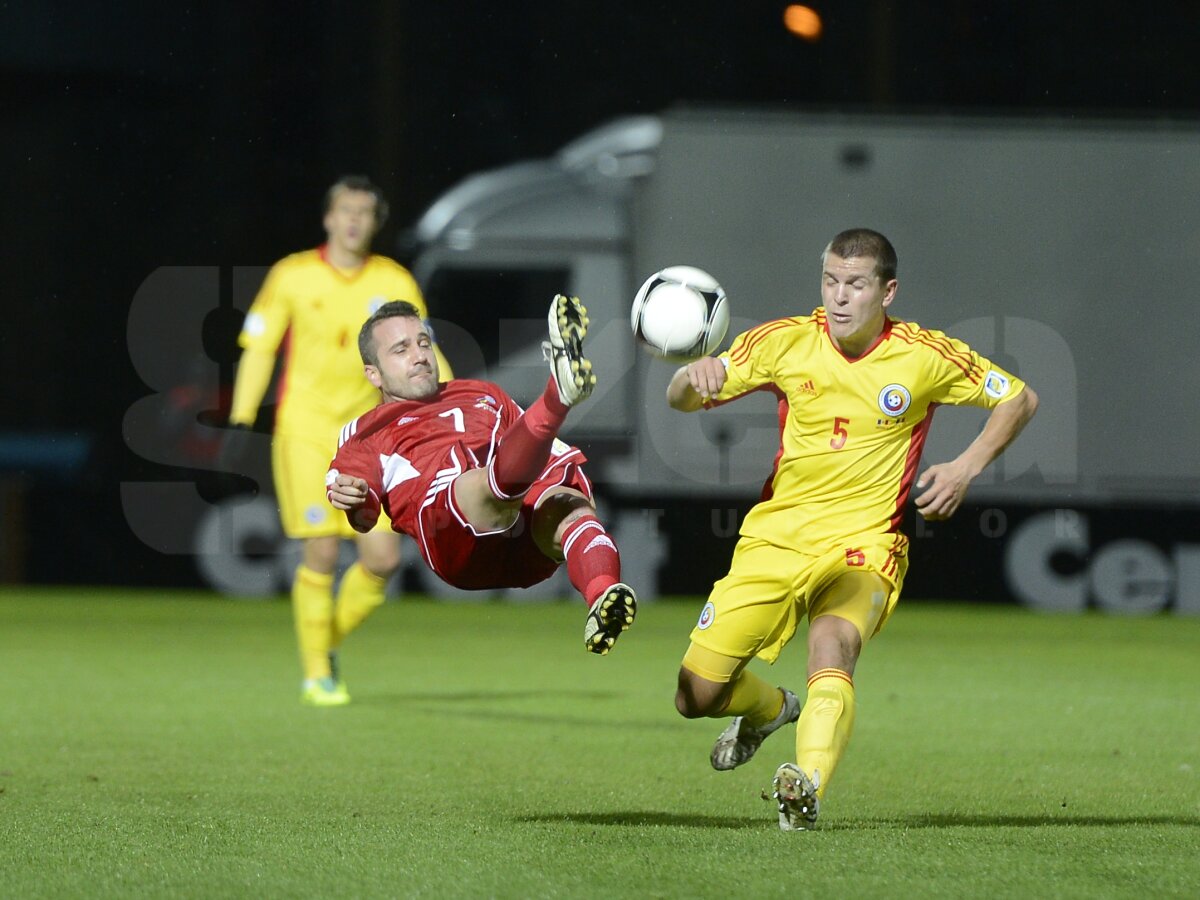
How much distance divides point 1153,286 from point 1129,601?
2.66 meters

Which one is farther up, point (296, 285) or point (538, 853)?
point (296, 285)

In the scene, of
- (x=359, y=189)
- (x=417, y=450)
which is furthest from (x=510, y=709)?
(x=417, y=450)

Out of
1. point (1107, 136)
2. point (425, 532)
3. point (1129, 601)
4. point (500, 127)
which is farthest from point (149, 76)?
point (425, 532)

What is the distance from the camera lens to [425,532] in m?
6.36

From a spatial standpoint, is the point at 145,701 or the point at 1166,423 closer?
the point at 145,701

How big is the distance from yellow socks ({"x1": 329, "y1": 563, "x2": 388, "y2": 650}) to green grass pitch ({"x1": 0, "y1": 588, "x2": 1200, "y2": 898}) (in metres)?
0.46

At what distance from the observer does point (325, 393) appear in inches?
390

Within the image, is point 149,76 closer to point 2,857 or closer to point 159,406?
point 159,406

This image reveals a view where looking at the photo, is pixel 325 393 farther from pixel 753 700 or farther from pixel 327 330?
pixel 753 700

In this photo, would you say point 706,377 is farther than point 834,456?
No

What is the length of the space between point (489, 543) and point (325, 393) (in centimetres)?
376

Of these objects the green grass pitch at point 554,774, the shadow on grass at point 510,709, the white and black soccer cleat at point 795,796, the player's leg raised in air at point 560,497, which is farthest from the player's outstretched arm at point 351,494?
the shadow on grass at point 510,709

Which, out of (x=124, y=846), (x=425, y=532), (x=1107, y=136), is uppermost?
(x=1107, y=136)

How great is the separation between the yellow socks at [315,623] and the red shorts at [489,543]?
3334 millimetres
